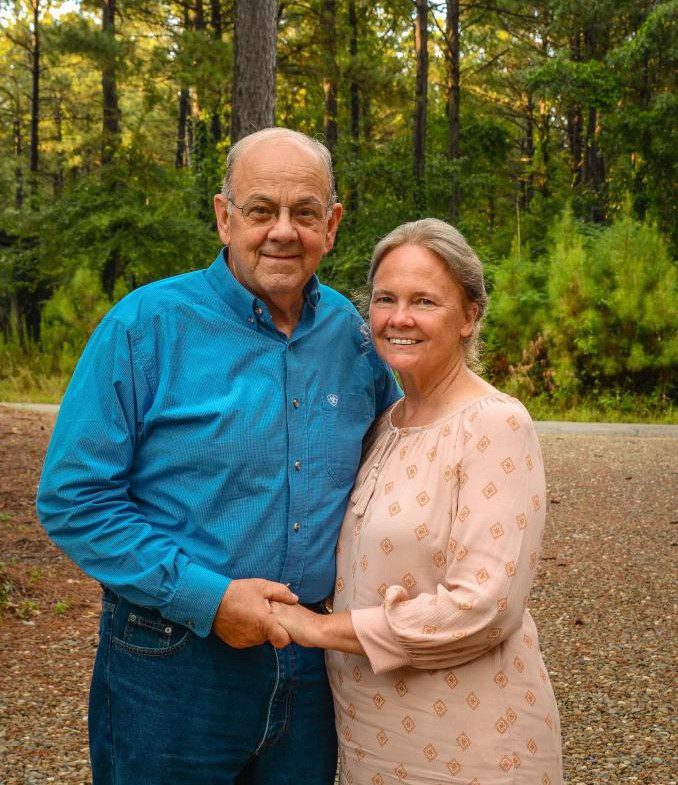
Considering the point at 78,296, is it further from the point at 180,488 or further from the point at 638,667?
the point at 180,488

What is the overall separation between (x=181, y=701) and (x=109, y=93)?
2002 cm

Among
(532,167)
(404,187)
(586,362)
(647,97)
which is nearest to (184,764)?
(586,362)

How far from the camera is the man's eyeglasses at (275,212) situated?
7.03 feet

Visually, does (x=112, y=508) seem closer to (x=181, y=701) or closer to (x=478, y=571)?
(x=181, y=701)

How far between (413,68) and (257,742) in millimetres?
29340

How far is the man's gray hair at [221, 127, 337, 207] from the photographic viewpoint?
2137 millimetres

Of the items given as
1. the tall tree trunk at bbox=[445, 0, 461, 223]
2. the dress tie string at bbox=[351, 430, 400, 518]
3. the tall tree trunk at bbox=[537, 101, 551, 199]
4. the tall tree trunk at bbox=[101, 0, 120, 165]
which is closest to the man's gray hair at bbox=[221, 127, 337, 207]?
the dress tie string at bbox=[351, 430, 400, 518]

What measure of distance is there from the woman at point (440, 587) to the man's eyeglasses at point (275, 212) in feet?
0.66

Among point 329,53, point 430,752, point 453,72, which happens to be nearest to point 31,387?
point 329,53

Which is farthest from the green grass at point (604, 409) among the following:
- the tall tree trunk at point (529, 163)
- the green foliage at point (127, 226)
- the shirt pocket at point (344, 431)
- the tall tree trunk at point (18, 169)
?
the tall tree trunk at point (529, 163)

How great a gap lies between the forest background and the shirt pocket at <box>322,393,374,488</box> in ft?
21.1

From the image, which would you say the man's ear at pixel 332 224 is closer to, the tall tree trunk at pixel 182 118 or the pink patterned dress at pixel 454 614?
the pink patterned dress at pixel 454 614

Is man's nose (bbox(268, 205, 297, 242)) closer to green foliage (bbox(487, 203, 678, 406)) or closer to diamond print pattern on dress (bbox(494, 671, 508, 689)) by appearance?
diamond print pattern on dress (bbox(494, 671, 508, 689))

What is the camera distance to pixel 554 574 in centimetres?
621
